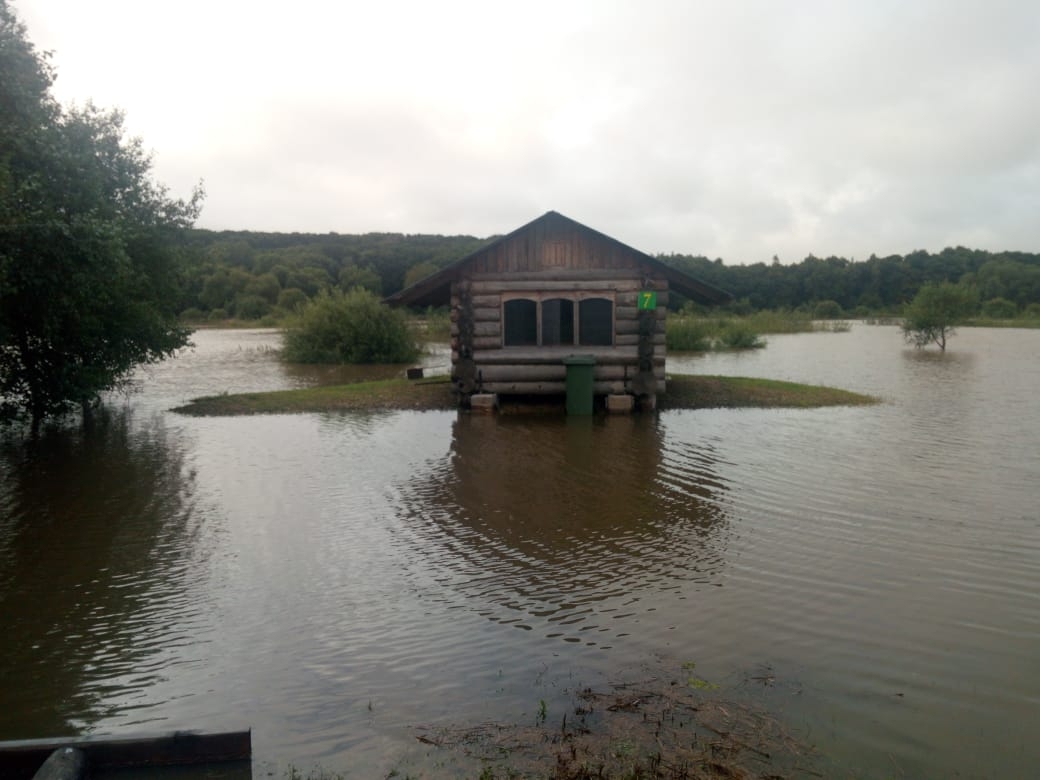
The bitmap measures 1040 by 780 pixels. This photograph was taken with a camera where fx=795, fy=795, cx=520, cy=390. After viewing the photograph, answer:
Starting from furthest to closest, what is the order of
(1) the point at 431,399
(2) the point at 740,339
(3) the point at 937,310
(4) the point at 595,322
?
(2) the point at 740,339
(3) the point at 937,310
(4) the point at 595,322
(1) the point at 431,399

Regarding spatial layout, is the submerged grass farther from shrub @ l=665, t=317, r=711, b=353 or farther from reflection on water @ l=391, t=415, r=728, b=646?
shrub @ l=665, t=317, r=711, b=353

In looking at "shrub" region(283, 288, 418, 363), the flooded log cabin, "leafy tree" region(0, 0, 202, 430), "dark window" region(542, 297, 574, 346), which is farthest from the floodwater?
"shrub" region(283, 288, 418, 363)

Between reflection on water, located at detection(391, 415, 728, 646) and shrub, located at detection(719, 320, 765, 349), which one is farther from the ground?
shrub, located at detection(719, 320, 765, 349)

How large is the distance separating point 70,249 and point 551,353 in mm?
10517

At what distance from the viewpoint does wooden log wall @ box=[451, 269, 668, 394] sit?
18.2m

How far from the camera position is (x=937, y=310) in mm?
37594

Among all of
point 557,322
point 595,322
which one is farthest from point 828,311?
point 557,322

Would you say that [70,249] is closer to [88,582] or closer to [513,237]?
[88,582]

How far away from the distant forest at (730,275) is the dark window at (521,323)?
188 ft

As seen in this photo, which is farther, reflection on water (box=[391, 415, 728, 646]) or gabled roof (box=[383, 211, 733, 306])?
gabled roof (box=[383, 211, 733, 306])

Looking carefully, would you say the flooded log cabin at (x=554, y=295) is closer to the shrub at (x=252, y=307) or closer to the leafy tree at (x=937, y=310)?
the leafy tree at (x=937, y=310)

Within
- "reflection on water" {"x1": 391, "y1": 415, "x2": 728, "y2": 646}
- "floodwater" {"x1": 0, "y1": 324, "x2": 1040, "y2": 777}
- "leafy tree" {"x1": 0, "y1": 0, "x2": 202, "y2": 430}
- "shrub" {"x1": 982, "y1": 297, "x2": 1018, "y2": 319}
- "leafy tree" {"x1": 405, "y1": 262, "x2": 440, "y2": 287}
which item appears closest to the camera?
"floodwater" {"x1": 0, "y1": 324, "x2": 1040, "y2": 777}

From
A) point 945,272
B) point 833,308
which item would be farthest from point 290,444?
point 945,272

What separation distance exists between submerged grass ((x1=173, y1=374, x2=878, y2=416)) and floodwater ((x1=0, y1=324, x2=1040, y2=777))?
4097 mm
